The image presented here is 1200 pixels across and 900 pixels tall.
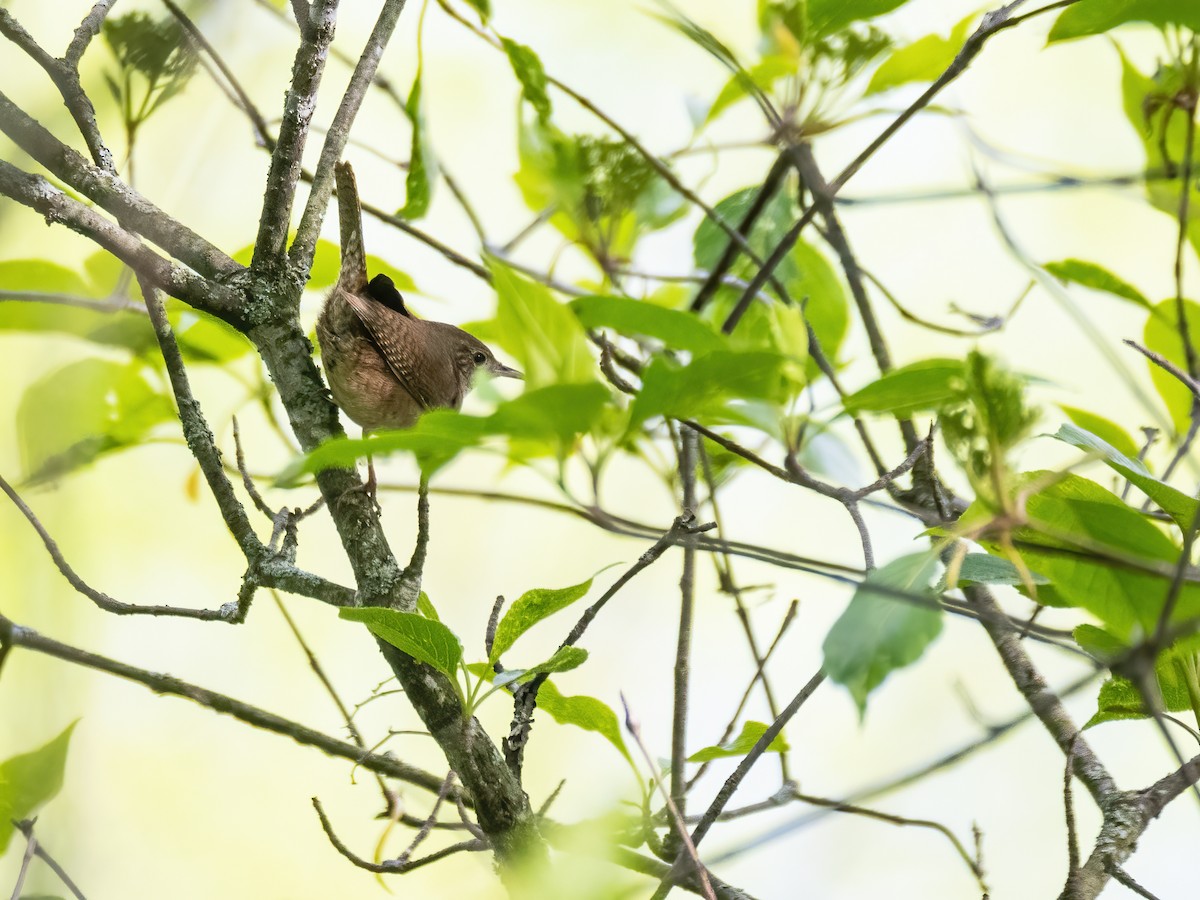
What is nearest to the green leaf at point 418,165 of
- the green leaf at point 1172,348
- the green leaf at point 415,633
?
the green leaf at point 415,633

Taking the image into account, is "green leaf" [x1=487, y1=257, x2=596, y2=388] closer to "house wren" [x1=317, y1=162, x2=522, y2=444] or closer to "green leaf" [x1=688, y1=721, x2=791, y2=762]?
"green leaf" [x1=688, y1=721, x2=791, y2=762]

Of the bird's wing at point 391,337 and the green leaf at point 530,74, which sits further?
the bird's wing at point 391,337

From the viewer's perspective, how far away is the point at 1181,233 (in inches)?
38.4

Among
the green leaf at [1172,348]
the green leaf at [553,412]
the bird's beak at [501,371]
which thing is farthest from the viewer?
the bird's beak at [501,371]

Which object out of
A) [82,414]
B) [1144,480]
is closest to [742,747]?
[1144,480]

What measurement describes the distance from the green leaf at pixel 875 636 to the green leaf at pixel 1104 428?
683mm

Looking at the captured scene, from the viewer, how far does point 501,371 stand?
2.32 meters

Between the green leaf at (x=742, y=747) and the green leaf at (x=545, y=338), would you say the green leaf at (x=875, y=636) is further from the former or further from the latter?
the green leaf at (x=742, y=747)

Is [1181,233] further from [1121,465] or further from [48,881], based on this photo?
[48,881]

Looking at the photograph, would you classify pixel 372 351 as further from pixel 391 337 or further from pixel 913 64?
pixel 913 64

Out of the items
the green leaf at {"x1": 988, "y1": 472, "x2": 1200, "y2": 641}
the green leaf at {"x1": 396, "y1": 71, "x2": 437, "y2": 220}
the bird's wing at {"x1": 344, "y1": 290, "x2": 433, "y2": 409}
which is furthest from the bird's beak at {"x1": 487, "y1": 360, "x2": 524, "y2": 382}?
the green leaf at {"x1": 988, "y1": 472, "x2": 1200, "y2": 641}

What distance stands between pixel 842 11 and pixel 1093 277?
44cm

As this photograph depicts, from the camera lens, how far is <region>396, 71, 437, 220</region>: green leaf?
1081mm

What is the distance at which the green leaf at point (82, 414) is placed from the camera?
3.62 feet
